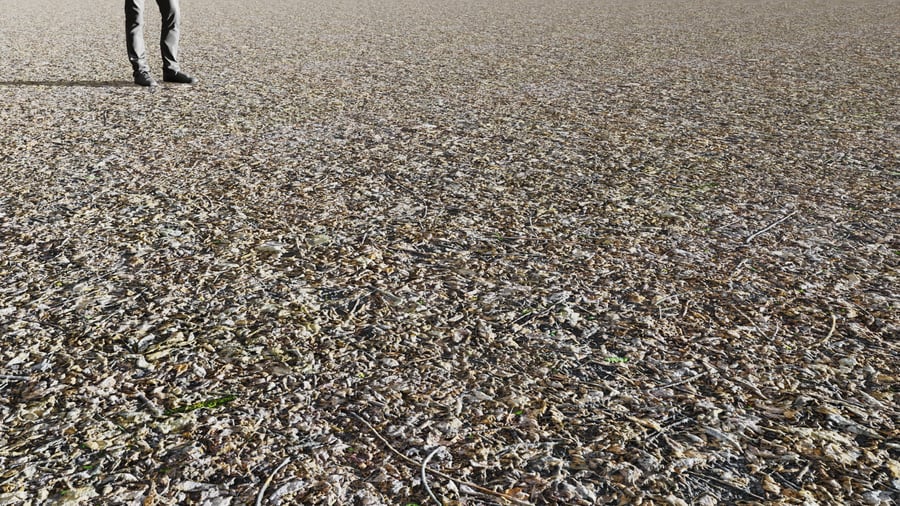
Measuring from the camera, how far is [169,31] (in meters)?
5.98

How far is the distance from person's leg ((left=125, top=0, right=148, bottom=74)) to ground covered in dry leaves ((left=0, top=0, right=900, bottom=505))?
62 centimetres

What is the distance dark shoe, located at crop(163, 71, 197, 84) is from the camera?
6191 mm

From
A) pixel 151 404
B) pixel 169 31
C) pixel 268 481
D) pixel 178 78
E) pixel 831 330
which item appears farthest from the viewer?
pixel 178 78

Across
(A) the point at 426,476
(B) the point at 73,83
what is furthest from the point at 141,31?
(A) the point at 426,476

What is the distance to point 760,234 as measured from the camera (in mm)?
3062

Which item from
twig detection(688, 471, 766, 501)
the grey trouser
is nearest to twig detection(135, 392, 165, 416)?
twig detection(688, 471, 766, 501)

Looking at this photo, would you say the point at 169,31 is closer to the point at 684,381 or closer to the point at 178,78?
the point at 178,78

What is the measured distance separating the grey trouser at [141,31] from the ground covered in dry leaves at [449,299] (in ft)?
2.06

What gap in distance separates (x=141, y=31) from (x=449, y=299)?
14.4 ft

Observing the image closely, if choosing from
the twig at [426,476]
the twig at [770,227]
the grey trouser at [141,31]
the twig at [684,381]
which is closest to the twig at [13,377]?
the twig at [426,476]

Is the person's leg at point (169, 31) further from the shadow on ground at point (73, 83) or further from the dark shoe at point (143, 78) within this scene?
the shadow on ground at point (73, 83)

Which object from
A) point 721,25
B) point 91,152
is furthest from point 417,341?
point 721,25

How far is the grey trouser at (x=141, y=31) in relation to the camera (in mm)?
5766

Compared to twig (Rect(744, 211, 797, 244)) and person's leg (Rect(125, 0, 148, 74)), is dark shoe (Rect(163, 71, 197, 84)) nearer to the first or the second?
person's leg (Rect(125, 0, 148, 74))
